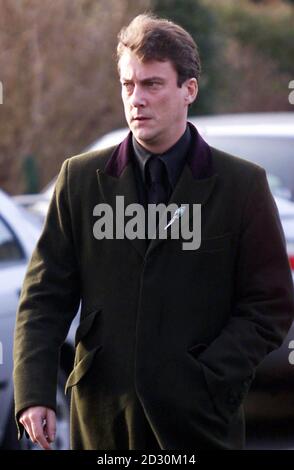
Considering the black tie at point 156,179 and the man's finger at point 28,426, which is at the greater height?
the black tie at point 156,179

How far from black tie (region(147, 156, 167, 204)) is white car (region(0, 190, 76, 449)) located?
8.15 feet

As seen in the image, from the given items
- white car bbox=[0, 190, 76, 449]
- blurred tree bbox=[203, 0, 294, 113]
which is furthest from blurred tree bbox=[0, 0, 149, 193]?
white car bbox=[0, 190, 76, 449]

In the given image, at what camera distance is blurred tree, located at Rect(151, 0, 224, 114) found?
18.0 metres

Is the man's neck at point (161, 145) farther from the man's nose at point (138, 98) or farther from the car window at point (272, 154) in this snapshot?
the car window at point (272, 154)

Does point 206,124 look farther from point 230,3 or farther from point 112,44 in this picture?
point 230,3

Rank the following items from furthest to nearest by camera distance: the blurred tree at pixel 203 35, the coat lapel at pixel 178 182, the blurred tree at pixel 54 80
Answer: the blurred tree at pixel 203 35, the blurred tree at pixel 54 80, the coat lapel at pixel 178 182

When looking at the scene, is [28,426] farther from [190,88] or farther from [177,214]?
[190,88]

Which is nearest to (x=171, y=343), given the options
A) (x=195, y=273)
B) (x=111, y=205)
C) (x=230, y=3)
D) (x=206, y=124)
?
(x=195, y=273)

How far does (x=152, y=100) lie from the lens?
11.8 feet

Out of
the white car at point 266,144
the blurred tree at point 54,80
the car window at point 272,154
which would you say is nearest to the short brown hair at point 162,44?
the white car at point 266,144

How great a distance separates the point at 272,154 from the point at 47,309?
3379 mm

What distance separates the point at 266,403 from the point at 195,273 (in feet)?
7.68

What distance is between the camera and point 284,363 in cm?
575

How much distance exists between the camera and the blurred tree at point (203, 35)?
18.0 metres
